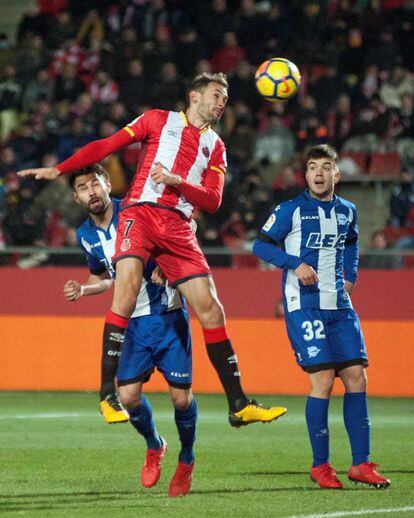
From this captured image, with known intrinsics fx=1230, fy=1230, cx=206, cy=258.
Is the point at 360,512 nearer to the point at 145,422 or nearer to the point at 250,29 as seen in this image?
the point at 145,422

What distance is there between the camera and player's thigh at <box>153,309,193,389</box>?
7.84m

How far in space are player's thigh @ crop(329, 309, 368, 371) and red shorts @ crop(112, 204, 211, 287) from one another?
0.93 m

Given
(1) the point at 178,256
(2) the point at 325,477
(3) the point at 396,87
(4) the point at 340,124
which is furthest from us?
(3) the point at 396,87

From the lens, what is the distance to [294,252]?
8039mm

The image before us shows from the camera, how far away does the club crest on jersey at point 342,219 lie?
8.05 metres

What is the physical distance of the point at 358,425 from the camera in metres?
7.81

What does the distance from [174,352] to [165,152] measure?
4.21 ft

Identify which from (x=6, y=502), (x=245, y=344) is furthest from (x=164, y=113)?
(x=245, y=344)

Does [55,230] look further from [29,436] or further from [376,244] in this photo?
[29,436]

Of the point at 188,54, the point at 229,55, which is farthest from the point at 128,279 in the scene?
the point at 188,54

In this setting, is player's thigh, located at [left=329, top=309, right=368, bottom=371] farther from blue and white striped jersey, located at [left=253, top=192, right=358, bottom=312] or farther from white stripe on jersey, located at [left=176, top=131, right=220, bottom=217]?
white stripe on jersey, located at [left=176, top=131, right=220, bottom=217]

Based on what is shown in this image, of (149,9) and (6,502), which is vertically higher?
(149,9)

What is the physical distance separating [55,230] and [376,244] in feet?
14.5

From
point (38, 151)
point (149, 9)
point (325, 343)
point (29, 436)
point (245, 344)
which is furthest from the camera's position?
point (149, 9)
